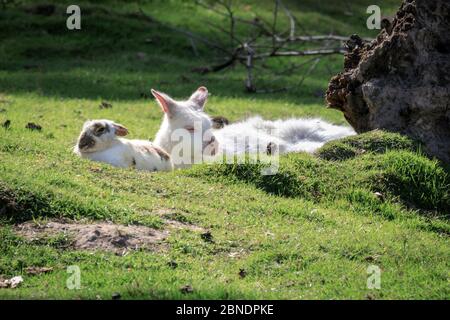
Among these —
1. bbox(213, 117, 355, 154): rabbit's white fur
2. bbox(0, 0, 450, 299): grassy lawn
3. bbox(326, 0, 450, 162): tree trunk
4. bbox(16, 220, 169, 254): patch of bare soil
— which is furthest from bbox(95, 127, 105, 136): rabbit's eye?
bbox(326, 0, 450, 162): tree trunk

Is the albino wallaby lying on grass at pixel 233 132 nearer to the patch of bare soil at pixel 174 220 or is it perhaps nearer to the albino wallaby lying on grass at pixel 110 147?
the albino wallaby lying on grass at pixel 110 147

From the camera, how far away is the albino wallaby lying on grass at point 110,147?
995cm

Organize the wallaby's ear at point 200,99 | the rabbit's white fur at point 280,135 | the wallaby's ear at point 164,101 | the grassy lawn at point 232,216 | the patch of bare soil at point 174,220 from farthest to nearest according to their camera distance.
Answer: the wallaby's ear at point 200,99, the rabbit's white fur at point 280,135, the wallaby's ear at point 164,101, the patch of bare soil at point 174,220, the grassy lawn at point 232,216

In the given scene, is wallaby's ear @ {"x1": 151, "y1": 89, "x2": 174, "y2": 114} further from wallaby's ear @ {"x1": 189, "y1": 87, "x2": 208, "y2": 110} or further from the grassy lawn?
the grassy lawn

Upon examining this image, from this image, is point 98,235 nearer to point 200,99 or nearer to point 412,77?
point 200,99

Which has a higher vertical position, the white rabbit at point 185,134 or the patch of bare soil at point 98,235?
the white rabbit at point 185,134

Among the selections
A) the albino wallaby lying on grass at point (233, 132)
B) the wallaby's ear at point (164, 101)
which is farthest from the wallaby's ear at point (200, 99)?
the wallaby's ear at point (164, 101)

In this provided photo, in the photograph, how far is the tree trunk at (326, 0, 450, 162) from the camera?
9.91m

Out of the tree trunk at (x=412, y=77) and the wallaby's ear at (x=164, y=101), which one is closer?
the tree trunk at (x=412, y=77)

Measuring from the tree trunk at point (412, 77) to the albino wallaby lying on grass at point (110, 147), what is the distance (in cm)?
275

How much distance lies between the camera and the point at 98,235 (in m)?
7.53

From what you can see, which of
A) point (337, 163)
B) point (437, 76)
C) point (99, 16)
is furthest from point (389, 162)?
point (99, 16)
